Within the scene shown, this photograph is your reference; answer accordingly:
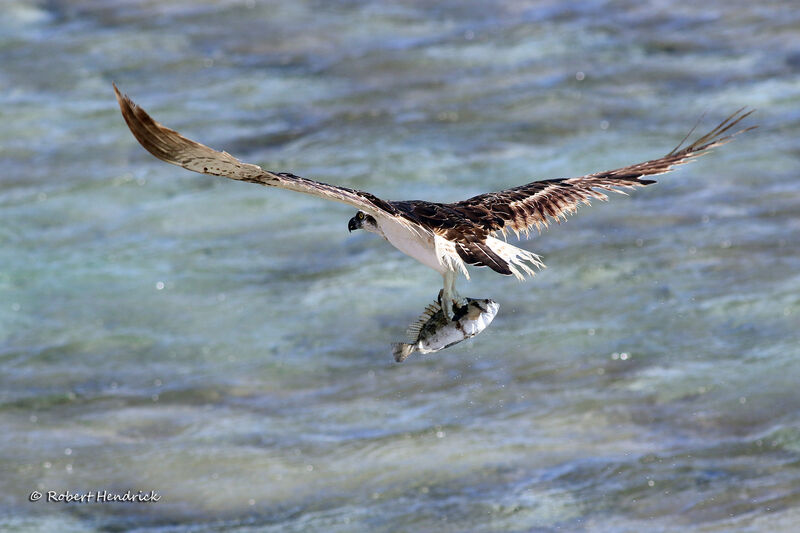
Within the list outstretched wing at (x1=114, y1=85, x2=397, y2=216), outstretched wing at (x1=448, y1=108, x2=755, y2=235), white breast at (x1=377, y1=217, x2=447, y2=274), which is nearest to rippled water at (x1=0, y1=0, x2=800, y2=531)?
outstretched wing at (x1=448, y1=108, x2=755, y2=235)

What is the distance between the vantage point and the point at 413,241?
22.9 ft

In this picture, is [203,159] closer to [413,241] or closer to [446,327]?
[413,241]

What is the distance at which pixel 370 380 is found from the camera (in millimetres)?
13719

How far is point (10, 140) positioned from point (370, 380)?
8155mm

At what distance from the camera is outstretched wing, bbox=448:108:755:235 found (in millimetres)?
7528

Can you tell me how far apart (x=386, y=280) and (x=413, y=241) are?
852 centimetres

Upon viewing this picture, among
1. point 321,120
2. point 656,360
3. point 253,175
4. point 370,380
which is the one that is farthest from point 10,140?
point 253,175

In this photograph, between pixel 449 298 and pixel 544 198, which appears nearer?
pixel 449 298

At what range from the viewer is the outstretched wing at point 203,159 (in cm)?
576

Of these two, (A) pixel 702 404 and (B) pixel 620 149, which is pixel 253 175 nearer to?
(A) pixel 702 404
